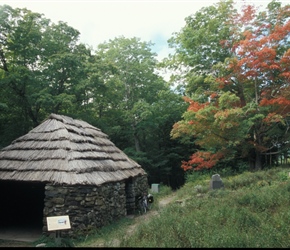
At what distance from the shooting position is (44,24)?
18.6 m

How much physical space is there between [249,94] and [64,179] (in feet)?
44.5

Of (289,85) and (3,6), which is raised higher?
(3,6)

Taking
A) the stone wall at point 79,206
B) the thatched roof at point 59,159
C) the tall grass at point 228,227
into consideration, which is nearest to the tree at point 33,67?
the thatched roof at point 59,159

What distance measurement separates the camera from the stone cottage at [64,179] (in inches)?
352

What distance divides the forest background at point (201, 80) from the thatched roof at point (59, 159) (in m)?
5.10

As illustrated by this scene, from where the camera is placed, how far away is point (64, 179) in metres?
8.86

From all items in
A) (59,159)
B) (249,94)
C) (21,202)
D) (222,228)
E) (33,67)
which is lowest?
(21,202)

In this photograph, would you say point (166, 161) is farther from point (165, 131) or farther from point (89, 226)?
point (89, 226)

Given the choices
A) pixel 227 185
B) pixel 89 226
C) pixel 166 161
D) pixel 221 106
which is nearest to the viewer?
pixel 89 226

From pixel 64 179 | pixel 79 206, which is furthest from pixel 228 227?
pixel 64 179

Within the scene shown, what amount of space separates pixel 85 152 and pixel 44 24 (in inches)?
480

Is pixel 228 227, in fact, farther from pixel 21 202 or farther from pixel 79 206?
pixel 21 202

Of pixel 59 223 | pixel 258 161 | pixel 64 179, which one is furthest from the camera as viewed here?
pixel 258 161

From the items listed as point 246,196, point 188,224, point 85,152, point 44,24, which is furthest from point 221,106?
point 44,24
